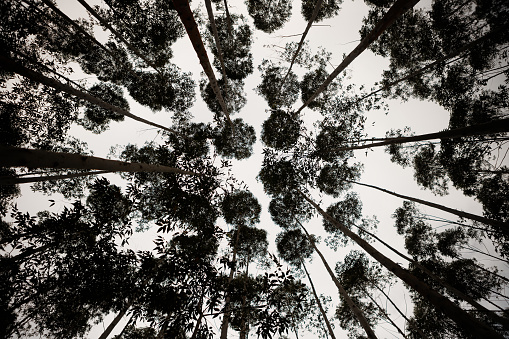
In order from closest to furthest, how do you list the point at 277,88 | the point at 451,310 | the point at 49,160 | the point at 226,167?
the point at 49,160
the point at 451,310
the point at 226,167
the point at 277,88

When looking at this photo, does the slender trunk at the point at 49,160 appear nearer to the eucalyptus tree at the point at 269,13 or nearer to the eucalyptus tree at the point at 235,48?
the eucalyptus tree at the point at 235,48

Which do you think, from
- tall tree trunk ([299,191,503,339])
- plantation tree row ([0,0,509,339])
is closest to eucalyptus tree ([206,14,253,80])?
plantation tree row ([0,0,509,339])

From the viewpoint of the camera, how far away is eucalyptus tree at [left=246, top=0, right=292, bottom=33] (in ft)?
37.0

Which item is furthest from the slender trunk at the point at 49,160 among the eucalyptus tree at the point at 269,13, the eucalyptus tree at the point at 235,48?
the eucalyptus tree at the point at 269,13

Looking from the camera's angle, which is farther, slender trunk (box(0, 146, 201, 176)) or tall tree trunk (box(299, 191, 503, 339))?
tall tree trunk (box(299, 191, 503, 339))

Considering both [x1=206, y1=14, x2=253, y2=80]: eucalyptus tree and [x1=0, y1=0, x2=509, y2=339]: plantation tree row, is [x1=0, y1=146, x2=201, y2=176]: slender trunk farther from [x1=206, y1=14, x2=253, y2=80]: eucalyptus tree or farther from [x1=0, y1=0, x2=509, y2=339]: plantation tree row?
[x1=206, y1=14, x2=253, y2=80]: eucalyptus tree

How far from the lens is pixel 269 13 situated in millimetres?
11500

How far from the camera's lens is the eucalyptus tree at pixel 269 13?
1128 cm

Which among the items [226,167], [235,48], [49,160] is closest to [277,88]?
[235,48]

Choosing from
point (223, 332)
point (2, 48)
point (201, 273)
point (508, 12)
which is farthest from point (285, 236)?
point (2, 48)

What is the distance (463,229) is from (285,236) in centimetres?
1153

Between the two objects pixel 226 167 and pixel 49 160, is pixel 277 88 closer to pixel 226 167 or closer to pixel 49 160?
pixel 226 167

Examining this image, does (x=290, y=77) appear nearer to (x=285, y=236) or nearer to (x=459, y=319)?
(x=285, y=236)

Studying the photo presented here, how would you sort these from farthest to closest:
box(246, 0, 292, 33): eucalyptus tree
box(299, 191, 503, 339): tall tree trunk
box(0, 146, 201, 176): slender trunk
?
1. box(246, 0, 292, 33): eucalyptus tree
2. box(299, 191, 503, 339): tall tree trunk
3. box(0, 146, 201, 176): slender trunk
